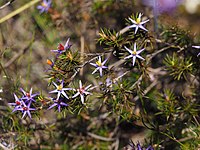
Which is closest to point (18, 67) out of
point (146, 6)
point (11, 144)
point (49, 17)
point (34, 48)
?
point (34, 48)

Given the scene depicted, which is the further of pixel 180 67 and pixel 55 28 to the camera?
pixel 55 28

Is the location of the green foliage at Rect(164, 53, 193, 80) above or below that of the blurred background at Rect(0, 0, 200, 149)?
below

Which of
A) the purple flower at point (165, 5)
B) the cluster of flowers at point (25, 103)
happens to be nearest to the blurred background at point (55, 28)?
the purple flower at point (165, 5)

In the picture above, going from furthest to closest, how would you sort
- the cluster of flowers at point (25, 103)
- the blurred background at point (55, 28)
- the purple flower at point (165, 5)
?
1. the blurred background at point (55, 28)
2. the purple flower at point (165, 5)
3. the cluster of flowers at point (25, 103)

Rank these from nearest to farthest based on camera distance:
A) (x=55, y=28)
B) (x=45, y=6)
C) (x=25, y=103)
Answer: (x=25, y=103)
(x=45, y=6)
(x=55, y=28)

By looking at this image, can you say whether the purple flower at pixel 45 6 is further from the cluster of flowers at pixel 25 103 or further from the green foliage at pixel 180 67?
the green foliage at pixel 180 67

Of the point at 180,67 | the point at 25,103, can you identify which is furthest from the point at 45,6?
the point at 180,67

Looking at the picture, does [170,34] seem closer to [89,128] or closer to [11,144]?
[89,128]

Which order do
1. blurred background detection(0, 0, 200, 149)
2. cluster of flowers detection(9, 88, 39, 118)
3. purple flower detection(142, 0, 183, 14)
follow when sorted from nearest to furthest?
cluster of flowers detection(9, 88, 39, 118)
purple flower detection(142, 0, 183, 14)
blurred background detection(0, 0, 200, 149)

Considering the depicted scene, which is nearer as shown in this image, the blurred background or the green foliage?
the green foliage

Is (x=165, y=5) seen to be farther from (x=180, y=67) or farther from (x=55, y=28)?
(x=55, y=28)

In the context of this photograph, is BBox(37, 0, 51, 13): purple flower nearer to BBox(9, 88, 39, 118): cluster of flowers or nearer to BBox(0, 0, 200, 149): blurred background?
BBox(0, 0, 200, 149): blurred background

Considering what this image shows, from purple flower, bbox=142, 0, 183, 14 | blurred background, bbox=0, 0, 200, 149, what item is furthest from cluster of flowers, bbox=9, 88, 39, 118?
purple flower, bbox=142, 0, 183, 14
